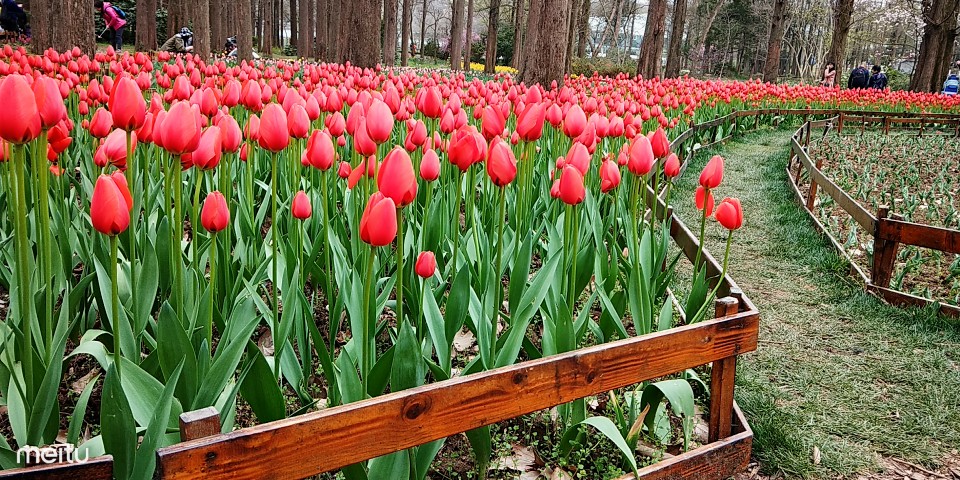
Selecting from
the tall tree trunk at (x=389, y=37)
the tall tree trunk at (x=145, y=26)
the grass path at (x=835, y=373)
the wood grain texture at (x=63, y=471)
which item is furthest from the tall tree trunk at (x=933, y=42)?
the wood grain texture at (x=63, y=471)

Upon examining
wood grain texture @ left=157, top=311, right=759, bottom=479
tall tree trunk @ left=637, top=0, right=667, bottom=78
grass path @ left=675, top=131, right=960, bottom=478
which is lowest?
grass path @ left=675, top=131, right=960, bottom=478

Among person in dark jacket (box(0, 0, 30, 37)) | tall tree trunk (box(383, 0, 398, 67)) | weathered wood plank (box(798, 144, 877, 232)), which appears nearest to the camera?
weathered wood plank (box(798, 144, 877, 232))

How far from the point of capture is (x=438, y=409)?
1770 mm

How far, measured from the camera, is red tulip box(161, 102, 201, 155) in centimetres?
189

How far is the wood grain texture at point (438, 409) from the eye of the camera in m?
1.45

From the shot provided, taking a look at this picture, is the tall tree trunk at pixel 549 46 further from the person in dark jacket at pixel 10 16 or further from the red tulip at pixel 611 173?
the person in dark jacket at pixel 10 16

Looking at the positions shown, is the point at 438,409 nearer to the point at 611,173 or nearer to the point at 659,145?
the point at 611,173

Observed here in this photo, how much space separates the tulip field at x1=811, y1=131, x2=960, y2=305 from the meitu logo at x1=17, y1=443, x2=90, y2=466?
4.57 m

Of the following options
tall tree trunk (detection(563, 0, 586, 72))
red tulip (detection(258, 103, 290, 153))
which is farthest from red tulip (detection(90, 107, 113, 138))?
tall tree trunk (detection(563, 0, 586, 72))

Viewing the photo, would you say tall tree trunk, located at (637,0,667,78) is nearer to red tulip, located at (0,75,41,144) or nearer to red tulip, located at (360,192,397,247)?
red tulip, located at (360,192,397,247)

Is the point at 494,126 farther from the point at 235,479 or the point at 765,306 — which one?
the point at 765,306

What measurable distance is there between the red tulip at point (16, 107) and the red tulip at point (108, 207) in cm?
23

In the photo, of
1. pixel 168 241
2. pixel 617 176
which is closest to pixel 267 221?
pixel 168 241

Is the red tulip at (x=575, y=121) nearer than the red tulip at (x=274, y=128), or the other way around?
the red tulip at (x=274, y=128)
